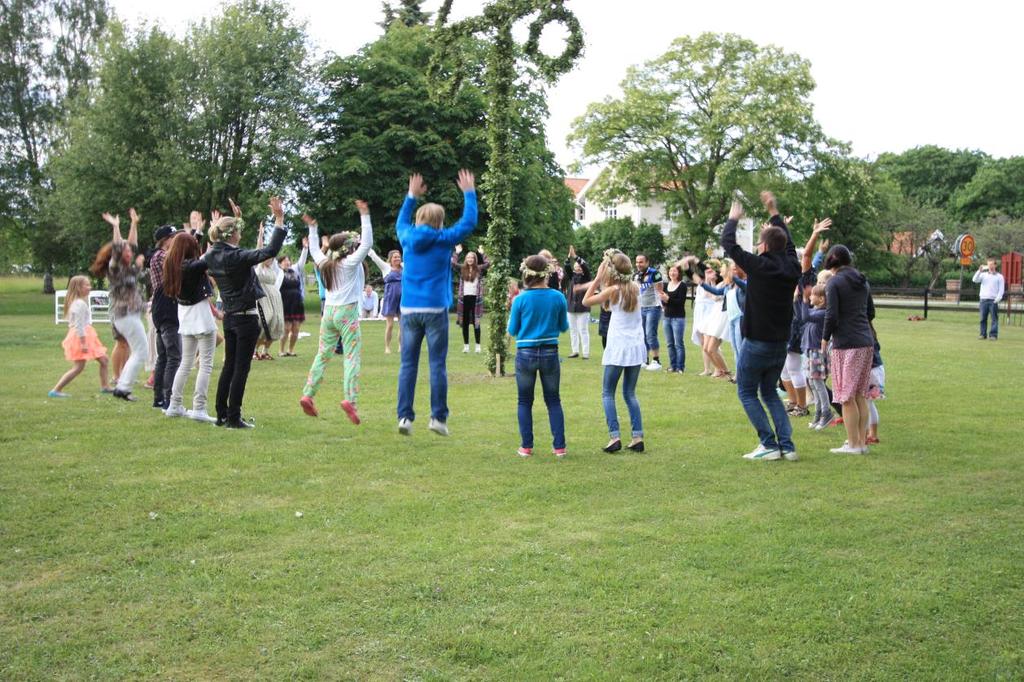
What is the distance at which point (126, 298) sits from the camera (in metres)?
11.6

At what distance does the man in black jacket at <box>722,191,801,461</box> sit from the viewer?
27.1 ft

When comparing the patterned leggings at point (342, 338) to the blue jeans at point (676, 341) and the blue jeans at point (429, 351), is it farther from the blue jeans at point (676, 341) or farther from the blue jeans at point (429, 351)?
the blue jeans at point (676, 341)

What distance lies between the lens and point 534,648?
4.29 m

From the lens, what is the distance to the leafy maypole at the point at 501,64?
13.5m

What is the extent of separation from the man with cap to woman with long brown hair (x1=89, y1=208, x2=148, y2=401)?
0.52 metres

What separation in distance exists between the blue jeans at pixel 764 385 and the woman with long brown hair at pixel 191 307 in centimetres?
561

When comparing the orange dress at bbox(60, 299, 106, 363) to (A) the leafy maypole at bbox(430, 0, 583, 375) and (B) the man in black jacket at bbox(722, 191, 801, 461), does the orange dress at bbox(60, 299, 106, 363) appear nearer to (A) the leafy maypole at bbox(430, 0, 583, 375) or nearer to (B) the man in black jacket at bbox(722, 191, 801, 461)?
(A) the leafy maypole at bbox(430, 0, 583, 375)

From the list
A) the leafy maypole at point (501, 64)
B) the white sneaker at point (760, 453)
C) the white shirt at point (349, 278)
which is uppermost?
the leafy maypole at point (501, 64)

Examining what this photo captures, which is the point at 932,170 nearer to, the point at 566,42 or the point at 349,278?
the point at 566,42

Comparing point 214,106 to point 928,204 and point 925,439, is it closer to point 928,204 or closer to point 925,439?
point 925,439

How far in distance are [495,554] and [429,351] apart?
3.14 meters

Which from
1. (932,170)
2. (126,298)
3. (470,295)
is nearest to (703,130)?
(470,295)

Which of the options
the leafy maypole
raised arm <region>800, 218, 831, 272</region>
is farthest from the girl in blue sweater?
the leafy maypole

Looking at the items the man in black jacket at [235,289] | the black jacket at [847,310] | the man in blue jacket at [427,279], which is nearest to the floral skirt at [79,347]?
the man in black jacket at [235,289]
